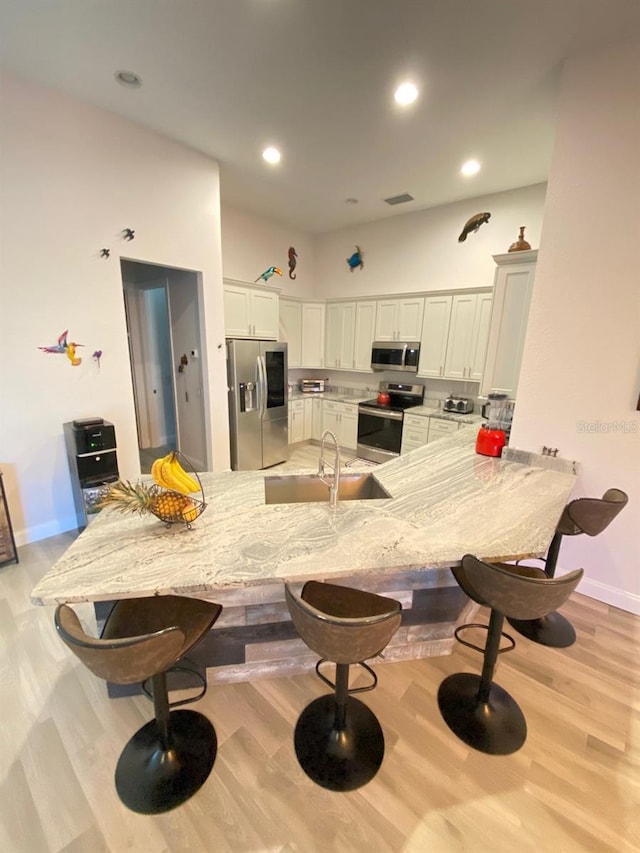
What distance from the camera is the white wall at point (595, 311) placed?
6.64 feet

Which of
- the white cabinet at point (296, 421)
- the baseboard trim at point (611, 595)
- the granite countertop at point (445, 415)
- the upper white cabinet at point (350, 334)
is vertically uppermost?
the upper white cabinet at point (350, 334)

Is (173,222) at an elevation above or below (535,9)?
below

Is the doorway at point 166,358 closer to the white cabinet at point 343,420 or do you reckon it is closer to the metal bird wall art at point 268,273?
the metal bird wall art at point 268,273

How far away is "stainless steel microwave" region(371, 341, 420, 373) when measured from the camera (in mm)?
4672

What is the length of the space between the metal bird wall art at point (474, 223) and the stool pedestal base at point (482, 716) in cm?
428

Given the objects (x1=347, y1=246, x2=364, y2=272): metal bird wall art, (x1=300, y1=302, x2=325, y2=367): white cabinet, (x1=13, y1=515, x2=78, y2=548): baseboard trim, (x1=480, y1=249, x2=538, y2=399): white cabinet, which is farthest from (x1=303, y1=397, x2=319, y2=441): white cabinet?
(x1=13, y1=515, x2=78, y2=548): baseboard trim

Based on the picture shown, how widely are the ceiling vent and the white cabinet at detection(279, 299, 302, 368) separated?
6.16 ft

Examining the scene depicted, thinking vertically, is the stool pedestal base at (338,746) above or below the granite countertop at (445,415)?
below

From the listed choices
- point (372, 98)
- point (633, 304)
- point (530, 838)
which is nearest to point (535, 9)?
point (372, 98)

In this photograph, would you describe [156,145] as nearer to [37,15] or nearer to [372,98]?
[37,15]

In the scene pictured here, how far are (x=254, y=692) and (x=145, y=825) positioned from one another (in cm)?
58

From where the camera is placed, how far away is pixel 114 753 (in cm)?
146

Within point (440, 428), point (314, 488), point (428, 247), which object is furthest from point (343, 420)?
point (314, 488)

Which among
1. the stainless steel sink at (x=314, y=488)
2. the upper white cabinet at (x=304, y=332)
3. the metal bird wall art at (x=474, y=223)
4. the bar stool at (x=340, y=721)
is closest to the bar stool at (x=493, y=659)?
the bar stool at (x=340, y=721)
